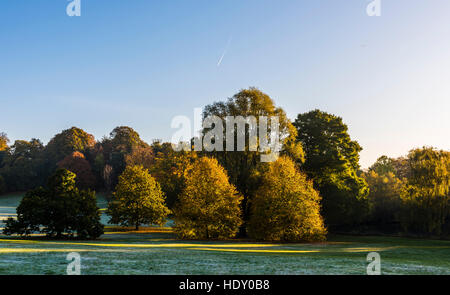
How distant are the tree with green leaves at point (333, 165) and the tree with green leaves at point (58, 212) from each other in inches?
976

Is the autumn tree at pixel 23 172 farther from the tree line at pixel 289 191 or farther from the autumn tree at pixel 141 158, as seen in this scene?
the tree line at pixel 289 191

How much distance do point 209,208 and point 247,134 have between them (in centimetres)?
825

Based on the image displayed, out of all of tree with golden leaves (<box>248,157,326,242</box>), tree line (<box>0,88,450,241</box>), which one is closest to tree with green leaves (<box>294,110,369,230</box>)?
tree line (<box>0,88,450,241</box>)

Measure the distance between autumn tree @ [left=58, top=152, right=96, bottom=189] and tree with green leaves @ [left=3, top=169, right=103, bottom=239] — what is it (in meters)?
54.1

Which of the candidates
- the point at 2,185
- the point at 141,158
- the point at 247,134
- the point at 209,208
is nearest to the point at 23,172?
the point at 2,185

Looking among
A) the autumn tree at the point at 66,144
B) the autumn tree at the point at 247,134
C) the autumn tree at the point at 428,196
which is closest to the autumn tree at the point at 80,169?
the autumn tree at the point at 66,144

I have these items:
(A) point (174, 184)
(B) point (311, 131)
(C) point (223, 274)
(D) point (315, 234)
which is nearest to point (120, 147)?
(A) point (174, 184)

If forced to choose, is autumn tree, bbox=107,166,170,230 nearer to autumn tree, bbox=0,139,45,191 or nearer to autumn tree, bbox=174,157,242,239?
autumn tree, bbox=174,157,242,239

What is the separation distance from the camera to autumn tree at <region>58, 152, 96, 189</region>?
80.5m

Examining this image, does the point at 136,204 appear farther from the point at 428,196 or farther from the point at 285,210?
the point at 428,196

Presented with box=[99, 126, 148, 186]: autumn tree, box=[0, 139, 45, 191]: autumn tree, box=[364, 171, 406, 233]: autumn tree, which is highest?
box=[99, 126, 148, 186]: autumn tree

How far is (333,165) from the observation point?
42.4m

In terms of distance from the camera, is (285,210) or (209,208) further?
(209,208)
